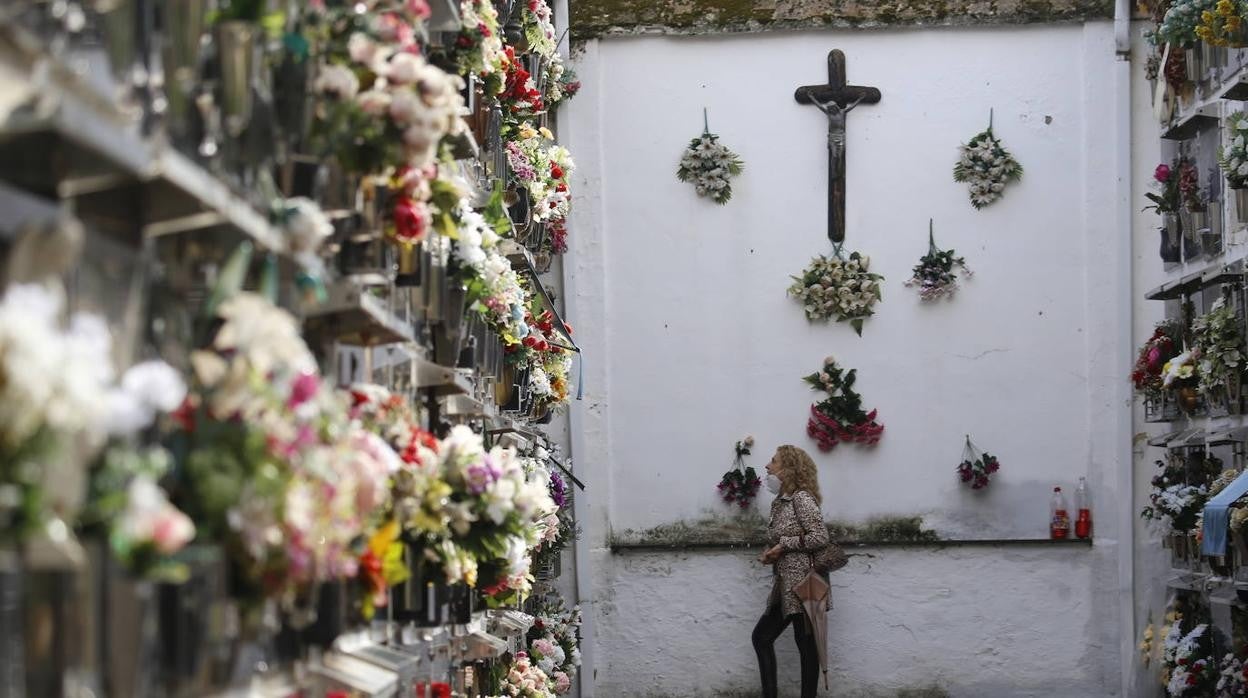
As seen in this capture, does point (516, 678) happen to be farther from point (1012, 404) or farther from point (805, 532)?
point (1012, 404)

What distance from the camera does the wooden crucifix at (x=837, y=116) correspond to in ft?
57.5

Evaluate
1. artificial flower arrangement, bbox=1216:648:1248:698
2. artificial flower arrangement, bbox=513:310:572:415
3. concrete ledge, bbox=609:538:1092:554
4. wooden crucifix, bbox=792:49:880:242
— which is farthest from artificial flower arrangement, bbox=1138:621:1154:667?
artificial flower arrangement, bbox=513:310:572:415

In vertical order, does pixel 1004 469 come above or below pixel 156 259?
below

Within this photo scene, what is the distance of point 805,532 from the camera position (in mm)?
16094

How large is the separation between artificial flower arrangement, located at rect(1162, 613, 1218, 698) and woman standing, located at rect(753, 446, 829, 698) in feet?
9.07

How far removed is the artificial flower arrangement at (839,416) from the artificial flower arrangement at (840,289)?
17.9 inches

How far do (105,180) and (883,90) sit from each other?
45.4 ft

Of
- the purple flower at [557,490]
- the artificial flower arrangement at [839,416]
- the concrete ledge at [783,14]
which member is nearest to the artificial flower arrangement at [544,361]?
the purple flower at [557,490]

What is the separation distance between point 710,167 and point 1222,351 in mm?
5100

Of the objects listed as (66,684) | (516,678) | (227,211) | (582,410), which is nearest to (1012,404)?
(582,410)

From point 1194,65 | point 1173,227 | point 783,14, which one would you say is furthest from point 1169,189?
point 783,14

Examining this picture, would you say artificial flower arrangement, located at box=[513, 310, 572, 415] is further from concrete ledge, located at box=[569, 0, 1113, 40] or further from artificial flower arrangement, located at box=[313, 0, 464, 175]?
artificial flower arrangement, located at box=[313, 0, 464, 175]

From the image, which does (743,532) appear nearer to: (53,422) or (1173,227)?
(1173,227)

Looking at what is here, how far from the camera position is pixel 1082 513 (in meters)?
17.2
